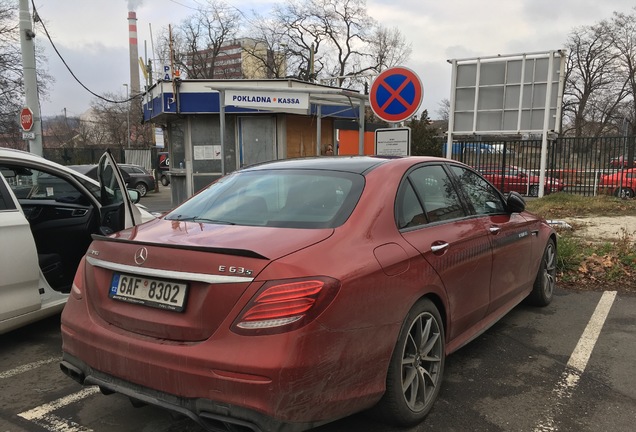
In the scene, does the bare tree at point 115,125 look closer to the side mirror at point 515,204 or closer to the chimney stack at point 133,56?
the chimney stack at point 133,56

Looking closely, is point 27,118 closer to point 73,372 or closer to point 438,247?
point 73,372

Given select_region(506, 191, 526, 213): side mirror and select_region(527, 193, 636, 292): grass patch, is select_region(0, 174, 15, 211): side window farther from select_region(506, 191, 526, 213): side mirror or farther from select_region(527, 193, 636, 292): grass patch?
select_region(527, 193, 636, 292): grass patch

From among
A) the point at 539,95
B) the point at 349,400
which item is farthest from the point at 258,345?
the point at 539,95

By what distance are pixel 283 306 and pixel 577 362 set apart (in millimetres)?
2764

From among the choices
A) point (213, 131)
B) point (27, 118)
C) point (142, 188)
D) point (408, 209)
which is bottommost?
point (142, 188)

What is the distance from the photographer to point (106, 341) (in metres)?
2.43

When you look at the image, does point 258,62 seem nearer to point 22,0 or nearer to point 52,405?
point 22,0

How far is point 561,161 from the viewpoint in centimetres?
1694

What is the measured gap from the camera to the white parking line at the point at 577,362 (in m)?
2.90

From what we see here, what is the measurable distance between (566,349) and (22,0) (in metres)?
12.7

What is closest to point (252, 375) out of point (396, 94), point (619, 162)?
point (396, 94)

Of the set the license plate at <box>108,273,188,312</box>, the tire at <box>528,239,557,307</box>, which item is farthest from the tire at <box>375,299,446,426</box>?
the tire at <box>528,239,557,307</box>

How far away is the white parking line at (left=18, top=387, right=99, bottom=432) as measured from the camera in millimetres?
2826

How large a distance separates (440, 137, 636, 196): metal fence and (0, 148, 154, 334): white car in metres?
13.9
